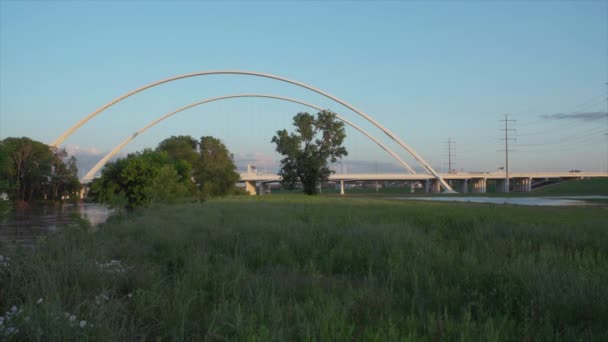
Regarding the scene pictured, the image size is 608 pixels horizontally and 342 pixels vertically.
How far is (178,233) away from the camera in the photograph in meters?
12.1

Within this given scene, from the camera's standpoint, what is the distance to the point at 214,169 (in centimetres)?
7188

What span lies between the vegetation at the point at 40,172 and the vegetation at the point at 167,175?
1743 centimetres

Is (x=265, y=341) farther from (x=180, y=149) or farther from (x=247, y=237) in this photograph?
(x=180, y=149)

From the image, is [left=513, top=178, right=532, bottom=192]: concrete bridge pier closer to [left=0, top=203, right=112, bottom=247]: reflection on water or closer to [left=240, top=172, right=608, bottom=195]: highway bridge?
[left=240, top=172, right=608, bottom=195]: highway bridge

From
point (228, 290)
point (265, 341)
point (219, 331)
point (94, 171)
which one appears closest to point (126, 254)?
point (228, 290)

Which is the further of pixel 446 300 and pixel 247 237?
pixel 247 237

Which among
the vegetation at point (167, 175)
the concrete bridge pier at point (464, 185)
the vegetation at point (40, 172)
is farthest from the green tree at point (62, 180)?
the concrete bridge pier at point (464, 185)

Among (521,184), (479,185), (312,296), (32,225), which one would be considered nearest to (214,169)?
(32,225)

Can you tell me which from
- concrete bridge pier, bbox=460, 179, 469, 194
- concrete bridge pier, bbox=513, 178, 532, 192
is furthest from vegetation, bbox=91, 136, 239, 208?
concrete bridge pier, bbox=513, 178, 532, 192

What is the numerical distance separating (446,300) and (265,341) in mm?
2967

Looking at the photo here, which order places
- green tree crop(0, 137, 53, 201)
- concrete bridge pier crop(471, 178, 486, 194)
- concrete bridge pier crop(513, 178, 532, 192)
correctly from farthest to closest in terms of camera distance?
1. concrete bridge pier crop(513, 178, 532, 192)
2. concrete bridge pier crop(471, 178, 486, 194)
3. green tree crop(0, 137, 53, 201)

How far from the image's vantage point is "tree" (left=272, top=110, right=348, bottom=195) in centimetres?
5578

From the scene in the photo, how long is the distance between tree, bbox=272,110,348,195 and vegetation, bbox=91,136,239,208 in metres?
13.1

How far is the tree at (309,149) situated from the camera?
183 ft
